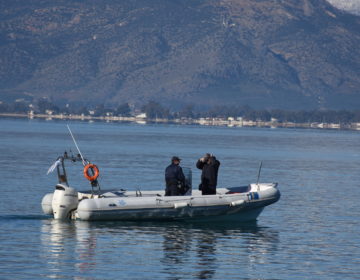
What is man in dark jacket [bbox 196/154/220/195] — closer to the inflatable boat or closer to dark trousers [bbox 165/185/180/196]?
the inflatable boat

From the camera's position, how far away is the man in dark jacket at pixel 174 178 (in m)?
34.8

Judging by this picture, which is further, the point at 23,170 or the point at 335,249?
the point at 23,170

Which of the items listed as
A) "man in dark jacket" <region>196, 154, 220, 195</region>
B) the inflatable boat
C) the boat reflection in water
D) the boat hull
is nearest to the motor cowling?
the inflatable boat

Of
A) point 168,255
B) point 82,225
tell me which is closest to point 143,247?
point 168,255

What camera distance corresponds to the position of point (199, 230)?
3459cm

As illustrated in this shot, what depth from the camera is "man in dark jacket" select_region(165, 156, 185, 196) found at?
34812mm

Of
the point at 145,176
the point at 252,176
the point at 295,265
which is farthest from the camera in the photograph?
the point at 252,176

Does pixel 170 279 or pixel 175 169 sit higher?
pixel 175 169

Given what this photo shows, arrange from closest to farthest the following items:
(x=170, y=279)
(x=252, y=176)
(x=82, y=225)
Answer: (x=170, y=279), (x=82, y=225), (x=252, y=176)

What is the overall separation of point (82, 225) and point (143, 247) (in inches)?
161

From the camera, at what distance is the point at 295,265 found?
28.1m

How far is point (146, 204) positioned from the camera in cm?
3422

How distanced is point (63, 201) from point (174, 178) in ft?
12.9

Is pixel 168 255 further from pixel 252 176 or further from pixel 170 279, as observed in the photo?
pixel 252 176
